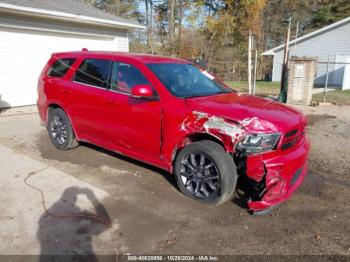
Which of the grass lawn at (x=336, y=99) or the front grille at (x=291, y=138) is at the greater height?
→ the front grille at (x=291, y=138)

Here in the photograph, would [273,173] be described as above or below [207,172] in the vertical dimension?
above

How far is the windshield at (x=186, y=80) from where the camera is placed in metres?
4.04

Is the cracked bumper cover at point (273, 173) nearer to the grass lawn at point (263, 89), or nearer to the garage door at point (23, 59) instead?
the garage door at point (23, 59)

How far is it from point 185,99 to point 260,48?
3063 centimetres

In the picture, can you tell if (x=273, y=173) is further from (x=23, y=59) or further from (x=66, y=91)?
(x=23, y=59)

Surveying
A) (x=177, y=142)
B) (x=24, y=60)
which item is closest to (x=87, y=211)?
(x=177, y=142)

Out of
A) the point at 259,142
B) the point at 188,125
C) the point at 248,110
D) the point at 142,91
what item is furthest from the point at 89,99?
the point at 259,142

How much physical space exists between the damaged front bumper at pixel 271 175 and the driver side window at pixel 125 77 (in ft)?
5.89

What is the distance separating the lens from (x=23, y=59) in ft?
31.9

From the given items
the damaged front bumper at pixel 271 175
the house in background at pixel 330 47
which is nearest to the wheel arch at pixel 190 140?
the damaged front bumper at pixel 271 175

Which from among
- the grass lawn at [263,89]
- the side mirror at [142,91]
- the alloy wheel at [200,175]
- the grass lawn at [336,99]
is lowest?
the grass lawn at [263,89]

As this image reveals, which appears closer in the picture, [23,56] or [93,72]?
[93,72]

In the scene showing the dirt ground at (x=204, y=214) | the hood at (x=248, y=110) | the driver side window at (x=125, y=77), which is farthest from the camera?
the driver side window at (x=125, y=77)

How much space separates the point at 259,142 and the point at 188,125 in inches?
32.8
